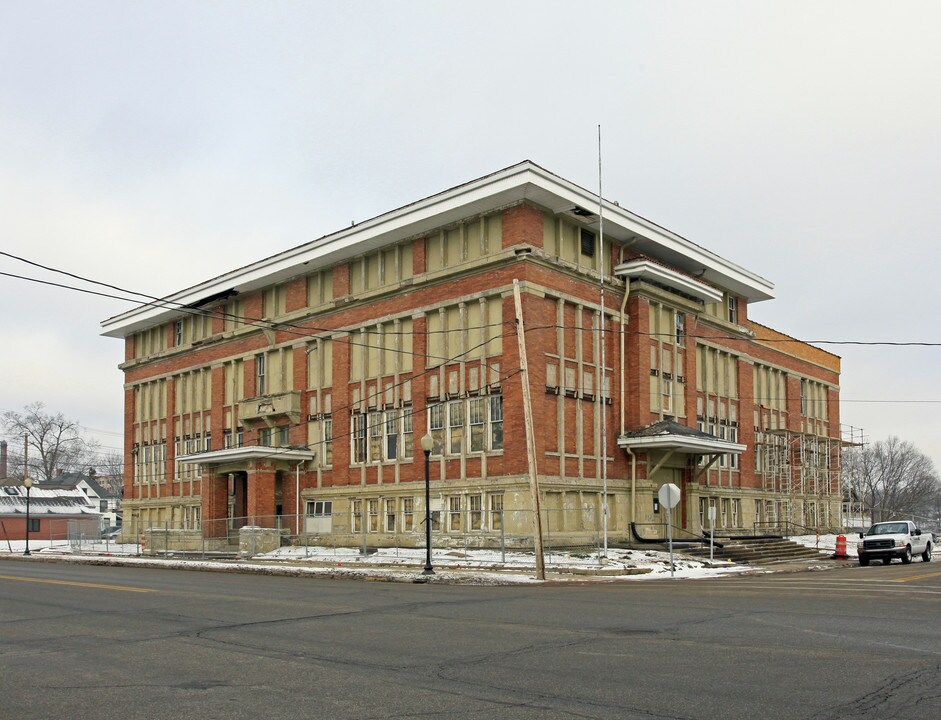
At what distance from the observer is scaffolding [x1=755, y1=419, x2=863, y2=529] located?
51.7 m

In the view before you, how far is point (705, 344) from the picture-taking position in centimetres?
4619

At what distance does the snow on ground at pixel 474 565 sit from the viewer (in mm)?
27828

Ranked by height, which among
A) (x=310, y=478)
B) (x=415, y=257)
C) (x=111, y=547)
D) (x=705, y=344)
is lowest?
(x=111, y=547)

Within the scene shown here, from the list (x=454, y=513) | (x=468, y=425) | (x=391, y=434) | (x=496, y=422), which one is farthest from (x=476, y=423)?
(x=391, y=434)

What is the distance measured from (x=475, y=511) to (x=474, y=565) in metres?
5.52

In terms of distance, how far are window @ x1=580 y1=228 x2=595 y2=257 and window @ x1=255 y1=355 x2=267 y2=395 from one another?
18420mm

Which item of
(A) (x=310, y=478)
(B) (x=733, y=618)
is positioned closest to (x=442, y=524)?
(A) (x=310, y=478)

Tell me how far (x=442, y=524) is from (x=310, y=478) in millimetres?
9301

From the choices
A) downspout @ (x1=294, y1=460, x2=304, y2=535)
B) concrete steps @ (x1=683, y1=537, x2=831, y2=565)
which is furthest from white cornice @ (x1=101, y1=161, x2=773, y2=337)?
concrete steps @ (x1=683, y1=537, x2=831, y2=565)

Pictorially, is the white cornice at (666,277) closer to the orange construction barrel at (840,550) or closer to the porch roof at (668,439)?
the porch roof at (668,439)

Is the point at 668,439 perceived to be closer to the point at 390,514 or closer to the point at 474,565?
A: the point at 474,565

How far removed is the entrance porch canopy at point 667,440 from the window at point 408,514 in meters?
9.18

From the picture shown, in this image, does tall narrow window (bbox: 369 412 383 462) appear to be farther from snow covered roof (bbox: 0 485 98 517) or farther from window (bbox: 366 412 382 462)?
snow covered roof (bbox: 0 485 98 517)

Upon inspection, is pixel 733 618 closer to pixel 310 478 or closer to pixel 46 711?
pixel 46 711
